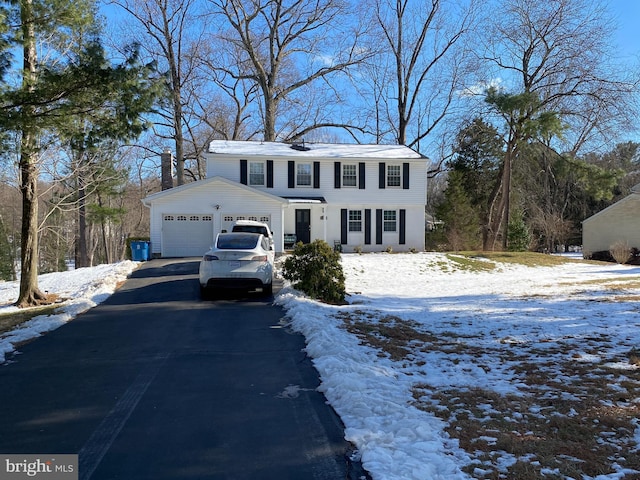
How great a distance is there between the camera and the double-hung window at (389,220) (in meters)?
28.5

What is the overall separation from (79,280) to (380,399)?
18432 millimetres

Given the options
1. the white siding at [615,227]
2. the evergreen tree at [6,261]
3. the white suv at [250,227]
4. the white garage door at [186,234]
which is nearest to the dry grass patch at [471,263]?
the white suv at [250,227]

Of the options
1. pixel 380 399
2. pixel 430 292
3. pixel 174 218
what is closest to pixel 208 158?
pixel 174 218

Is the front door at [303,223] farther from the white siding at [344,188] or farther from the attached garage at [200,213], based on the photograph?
the attached garage at [200,213]

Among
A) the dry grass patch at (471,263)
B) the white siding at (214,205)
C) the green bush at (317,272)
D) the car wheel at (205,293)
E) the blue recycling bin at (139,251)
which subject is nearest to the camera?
the car wheel at (205,293)

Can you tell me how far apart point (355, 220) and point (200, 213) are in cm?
923

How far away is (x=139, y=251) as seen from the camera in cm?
2258

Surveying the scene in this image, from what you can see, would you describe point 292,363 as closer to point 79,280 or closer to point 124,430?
point 124,430

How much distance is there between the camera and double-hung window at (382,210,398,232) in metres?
28.5

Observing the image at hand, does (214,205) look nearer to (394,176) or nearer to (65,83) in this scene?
(394,176)

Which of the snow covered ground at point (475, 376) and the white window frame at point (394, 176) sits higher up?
the white window frame at point (394, 176)

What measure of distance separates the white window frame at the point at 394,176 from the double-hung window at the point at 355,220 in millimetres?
2531

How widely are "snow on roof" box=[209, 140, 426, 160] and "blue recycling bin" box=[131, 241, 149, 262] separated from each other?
6.99m

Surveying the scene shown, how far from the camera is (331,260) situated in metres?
12.7
